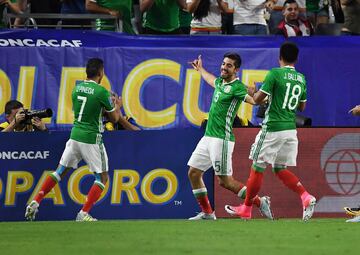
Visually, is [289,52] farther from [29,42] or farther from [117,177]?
[29,42]

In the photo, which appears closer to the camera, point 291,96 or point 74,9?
point 291,96

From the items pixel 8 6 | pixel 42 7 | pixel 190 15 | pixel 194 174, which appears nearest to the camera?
pixel 194 174

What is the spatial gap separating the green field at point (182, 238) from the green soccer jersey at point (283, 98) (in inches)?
58.6

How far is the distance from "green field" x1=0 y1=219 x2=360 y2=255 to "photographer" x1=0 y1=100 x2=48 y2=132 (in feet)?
8.17

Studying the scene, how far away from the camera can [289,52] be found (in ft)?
48.8

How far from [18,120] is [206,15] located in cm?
428

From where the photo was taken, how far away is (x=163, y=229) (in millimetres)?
12836

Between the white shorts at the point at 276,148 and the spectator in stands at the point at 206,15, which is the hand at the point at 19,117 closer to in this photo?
the white shorts at the point at 276,148

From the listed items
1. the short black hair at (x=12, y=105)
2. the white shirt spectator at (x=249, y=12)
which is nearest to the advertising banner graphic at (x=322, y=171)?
the white shirt spectator at (x=249, y=12)

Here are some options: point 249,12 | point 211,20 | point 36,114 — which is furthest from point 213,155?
point 211,20

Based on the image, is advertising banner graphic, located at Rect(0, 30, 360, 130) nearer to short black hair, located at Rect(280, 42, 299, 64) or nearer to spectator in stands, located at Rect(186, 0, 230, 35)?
spectator in stands, located at Rect(186, 0, 230, 35)

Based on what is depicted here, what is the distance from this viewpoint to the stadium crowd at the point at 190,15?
61.0 ft

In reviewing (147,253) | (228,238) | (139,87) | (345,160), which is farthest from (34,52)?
(147,253)

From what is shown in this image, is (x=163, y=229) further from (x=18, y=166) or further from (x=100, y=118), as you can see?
(x=18, y=166)
